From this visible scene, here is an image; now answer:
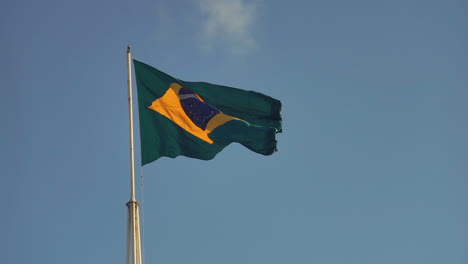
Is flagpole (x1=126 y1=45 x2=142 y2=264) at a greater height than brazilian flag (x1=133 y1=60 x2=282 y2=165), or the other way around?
brazilian flag (x1=133 y1=60 x2=282 y2=165)

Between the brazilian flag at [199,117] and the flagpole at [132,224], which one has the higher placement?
the brazilian flag at [199,117]

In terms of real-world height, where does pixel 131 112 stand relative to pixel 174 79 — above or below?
below

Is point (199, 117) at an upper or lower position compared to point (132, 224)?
upper

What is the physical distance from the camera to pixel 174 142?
91.4 feet

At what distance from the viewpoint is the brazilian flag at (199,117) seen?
91.1 feet

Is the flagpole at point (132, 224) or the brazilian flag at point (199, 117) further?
the brazilian flag at point (199, 117)

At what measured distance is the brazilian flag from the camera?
2778 centimetres

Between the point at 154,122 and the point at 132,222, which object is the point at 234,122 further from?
the point at 132,222

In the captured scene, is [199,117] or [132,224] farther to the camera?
[199,117]

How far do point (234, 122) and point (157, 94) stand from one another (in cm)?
290

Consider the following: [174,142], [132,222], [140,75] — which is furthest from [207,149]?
[132,222]

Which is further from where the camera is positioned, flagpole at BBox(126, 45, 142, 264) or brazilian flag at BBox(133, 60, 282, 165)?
brazilian flag at BBox(133, 60, 282, 165)

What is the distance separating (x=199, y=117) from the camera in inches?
1133

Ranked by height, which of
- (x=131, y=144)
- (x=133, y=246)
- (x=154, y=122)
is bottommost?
(x=133, y=246)
